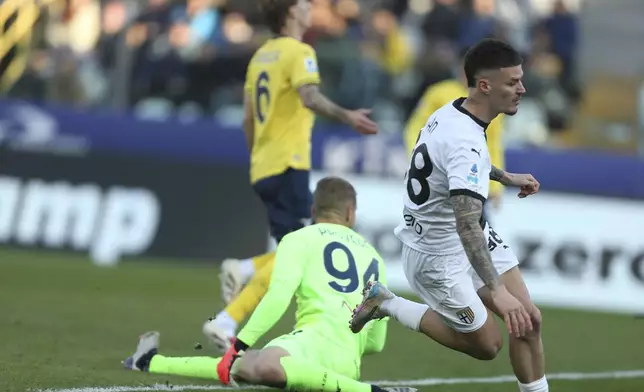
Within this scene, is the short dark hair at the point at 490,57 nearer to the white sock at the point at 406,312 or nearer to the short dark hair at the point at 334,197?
the short dark hair at the point at 334,197

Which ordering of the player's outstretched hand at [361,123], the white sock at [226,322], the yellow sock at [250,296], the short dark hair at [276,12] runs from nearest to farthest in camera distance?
1. the player's outstretched hand at [361,123]
2. the white sock at [226,322]
3. the yellow sock at [250,296]
4. the short dark hair at [276,12]

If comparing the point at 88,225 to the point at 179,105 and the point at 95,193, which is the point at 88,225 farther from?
the point at 179,105

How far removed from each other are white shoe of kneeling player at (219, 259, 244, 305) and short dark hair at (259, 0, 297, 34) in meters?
1.71

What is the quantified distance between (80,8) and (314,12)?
3.34m

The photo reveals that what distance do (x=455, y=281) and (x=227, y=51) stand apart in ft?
37.5

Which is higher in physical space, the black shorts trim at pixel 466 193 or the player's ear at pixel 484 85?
the player's ear at pixel 484 85

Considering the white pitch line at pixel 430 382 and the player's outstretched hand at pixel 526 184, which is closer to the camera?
the player's outstretched hand at pixel 526 184

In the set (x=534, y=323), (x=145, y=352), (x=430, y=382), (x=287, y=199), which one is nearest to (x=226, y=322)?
(x=145, y=352)

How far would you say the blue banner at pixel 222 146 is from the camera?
15.0m

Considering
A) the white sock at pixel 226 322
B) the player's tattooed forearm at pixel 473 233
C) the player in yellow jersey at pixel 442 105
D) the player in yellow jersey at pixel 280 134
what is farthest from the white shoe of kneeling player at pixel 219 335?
the player in yellow jersey at pixel 442 105

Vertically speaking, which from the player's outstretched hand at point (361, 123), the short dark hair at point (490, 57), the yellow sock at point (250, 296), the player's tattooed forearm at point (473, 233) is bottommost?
the yellow sock at point (250, 296)

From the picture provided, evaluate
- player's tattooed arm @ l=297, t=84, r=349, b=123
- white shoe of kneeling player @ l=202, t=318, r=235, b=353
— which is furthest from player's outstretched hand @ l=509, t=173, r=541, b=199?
white shoe of kneeling player @ l=202, t=318, r=235, b=353

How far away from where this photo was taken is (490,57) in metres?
6.31

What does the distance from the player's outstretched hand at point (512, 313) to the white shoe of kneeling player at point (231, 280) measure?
3.14 metres
